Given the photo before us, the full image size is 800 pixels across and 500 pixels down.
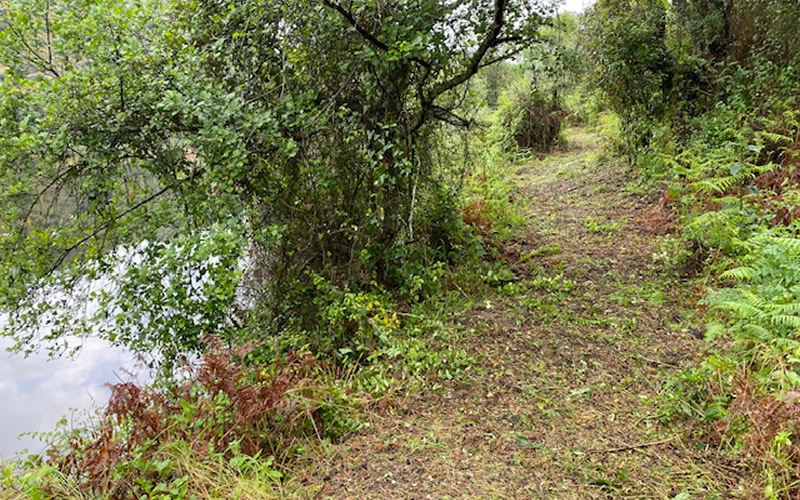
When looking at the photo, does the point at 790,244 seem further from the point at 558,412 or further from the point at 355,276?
the point at 355,276

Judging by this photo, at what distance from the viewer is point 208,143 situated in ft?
10.6

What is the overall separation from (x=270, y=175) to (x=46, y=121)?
1515 millimetres

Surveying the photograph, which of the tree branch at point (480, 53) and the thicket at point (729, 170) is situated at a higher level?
the tree branch at point (480, 53)

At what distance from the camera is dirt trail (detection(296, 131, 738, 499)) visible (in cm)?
224

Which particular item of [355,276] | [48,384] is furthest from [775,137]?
[48,384]

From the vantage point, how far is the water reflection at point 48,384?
4281mm

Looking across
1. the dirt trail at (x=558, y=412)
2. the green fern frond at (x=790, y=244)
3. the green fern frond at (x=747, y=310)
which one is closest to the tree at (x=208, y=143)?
the dirt trail at (x=558, y=412)

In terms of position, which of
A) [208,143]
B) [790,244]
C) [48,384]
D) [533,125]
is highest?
[208,143]

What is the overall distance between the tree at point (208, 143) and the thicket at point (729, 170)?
2.38m

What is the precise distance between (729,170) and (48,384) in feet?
23.1

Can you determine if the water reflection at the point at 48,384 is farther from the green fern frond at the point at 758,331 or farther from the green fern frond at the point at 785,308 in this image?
the green fern frond at the point at 785,308

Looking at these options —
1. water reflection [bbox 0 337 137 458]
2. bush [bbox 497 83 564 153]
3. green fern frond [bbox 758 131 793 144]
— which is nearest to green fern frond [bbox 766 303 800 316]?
A: green fern frond [bbox 758 131 793 144]

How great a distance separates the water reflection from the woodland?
104cm

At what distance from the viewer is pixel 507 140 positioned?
34.7ft
